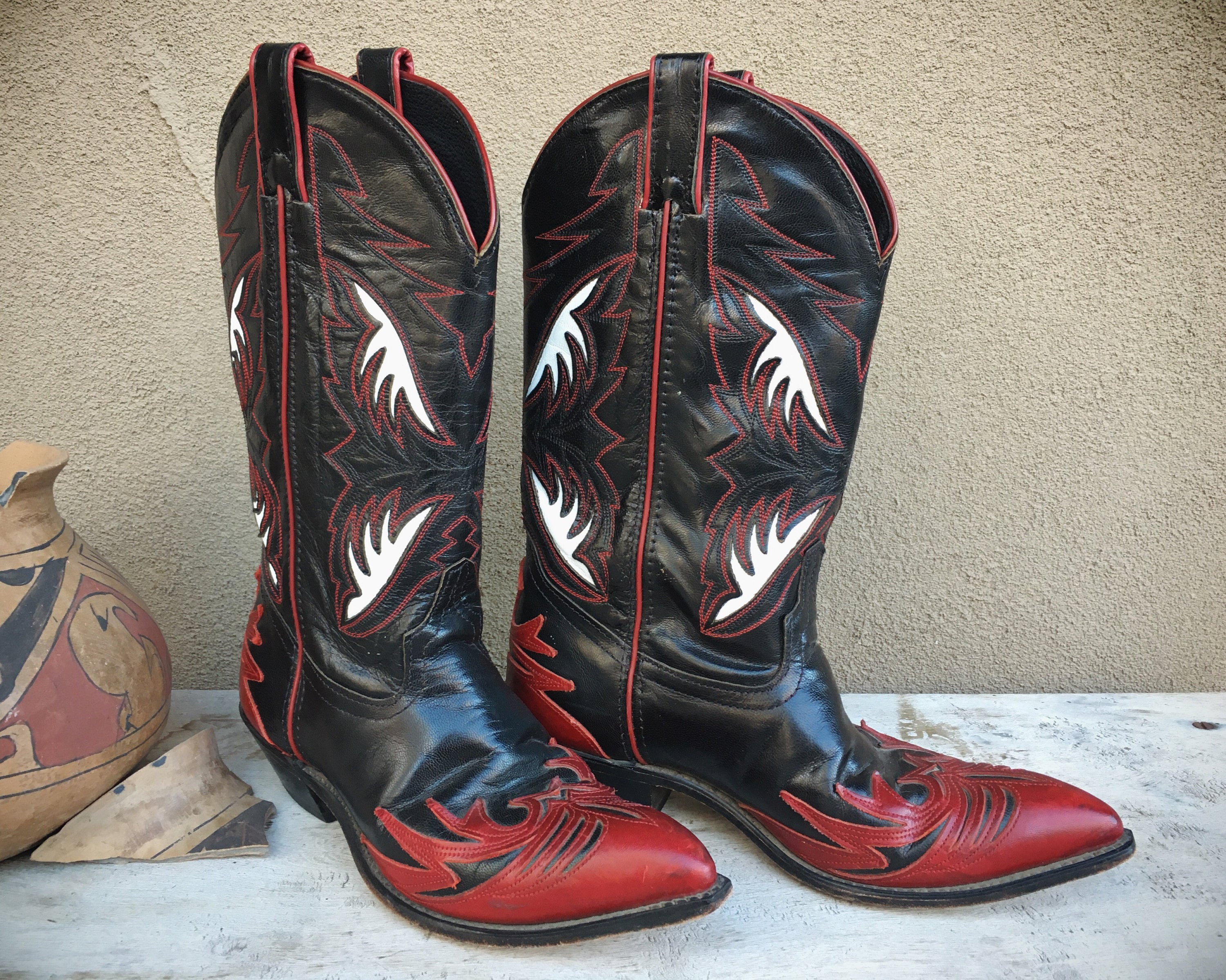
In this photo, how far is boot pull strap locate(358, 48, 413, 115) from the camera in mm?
858

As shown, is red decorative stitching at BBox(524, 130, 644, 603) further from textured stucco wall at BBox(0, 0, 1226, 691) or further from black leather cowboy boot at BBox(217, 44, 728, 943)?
textured stucco wall at BBox(0, 0, 1226, 691)

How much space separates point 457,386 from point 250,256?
0.26 meters

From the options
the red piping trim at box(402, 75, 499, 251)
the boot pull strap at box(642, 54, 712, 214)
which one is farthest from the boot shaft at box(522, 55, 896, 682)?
the red piping trim at box(402, 75, 499, 251)

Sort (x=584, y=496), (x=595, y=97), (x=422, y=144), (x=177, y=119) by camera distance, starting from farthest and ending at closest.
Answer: (x=177, y=119) → (x=584, y=496) → (x=595, y=97) → (x=422, y=144)

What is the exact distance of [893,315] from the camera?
1.41 meters

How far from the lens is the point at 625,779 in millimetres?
1079

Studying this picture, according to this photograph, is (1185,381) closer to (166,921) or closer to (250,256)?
(250,256)

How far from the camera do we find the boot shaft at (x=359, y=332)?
2.67 feet

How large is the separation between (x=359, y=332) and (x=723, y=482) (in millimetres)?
432

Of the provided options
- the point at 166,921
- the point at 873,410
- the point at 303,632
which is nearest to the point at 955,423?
the point at 873,410

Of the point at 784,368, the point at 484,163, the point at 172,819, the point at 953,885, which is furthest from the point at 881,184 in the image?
the point at 172,819

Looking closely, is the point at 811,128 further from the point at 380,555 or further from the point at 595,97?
the point at 380,555
